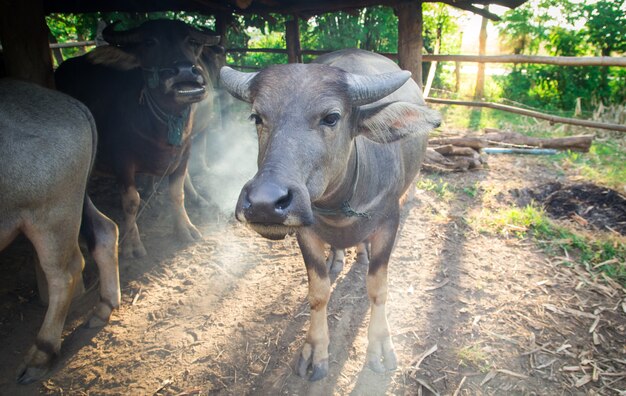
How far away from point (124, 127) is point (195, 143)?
2.19m

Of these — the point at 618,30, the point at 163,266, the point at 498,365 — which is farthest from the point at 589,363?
the point at 618,30

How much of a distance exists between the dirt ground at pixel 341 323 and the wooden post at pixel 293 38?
13.0 ft

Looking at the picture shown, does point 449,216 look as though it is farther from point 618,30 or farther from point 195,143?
point 618,30

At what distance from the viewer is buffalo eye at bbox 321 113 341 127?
1923 millimetres

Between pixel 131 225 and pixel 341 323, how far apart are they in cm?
224

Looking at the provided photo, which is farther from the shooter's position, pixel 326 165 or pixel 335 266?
pixel 335 266

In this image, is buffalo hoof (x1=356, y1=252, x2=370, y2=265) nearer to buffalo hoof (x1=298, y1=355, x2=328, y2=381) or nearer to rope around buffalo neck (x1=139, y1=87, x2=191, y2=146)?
buffalo hoof (x1=298, y1=355, x2=328, y2=381)

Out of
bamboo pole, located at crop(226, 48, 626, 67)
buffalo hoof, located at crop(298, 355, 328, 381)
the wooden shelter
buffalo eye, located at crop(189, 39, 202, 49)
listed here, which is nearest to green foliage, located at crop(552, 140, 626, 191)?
bamboo pole, located at crop(226, 48, 626, 67)

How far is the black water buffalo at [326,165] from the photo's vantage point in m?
1.65

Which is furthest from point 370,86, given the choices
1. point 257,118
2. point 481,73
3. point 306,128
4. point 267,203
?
point 481,73

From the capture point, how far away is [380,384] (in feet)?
8.05

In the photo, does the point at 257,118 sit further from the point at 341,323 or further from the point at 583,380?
the point at 583,380

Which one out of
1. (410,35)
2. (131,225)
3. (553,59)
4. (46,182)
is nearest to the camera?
(46,182)

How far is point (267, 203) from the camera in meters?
1.55
